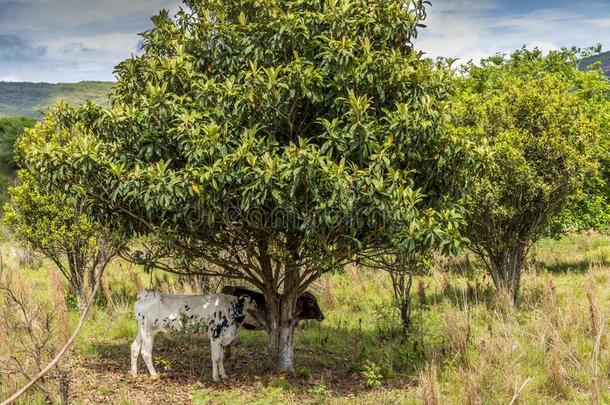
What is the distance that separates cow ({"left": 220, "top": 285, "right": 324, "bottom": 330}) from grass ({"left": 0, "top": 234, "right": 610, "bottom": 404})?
105cm

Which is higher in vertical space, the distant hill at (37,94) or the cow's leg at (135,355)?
the distant hill at (37,94)

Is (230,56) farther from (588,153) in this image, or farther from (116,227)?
(588,153)

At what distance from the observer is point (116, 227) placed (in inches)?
396

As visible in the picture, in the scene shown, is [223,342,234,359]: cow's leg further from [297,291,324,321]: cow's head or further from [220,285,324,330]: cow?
[297,291,324,321]: cow's head

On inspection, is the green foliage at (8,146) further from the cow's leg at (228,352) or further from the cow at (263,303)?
the cow at (263,303)

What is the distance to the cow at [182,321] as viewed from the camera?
9.95 meters

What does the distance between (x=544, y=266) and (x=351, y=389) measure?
15930mm

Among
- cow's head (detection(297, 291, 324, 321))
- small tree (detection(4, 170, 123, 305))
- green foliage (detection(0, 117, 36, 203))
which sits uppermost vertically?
green foliage (detection(0, 117, 36, 203))

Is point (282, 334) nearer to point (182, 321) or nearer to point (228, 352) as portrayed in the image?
point (228, 352)

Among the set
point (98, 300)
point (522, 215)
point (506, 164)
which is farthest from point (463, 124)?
point (98, 300)

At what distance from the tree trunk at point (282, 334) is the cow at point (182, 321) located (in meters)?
0.83

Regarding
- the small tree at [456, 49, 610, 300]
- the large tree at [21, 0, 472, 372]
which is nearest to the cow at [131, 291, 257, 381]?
the large tree at [21, 0, 472, 372]

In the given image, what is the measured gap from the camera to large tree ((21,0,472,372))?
318 inches

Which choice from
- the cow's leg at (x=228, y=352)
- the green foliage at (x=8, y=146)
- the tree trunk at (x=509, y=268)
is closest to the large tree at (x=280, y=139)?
the cow's leg at (x=228, y=352)
